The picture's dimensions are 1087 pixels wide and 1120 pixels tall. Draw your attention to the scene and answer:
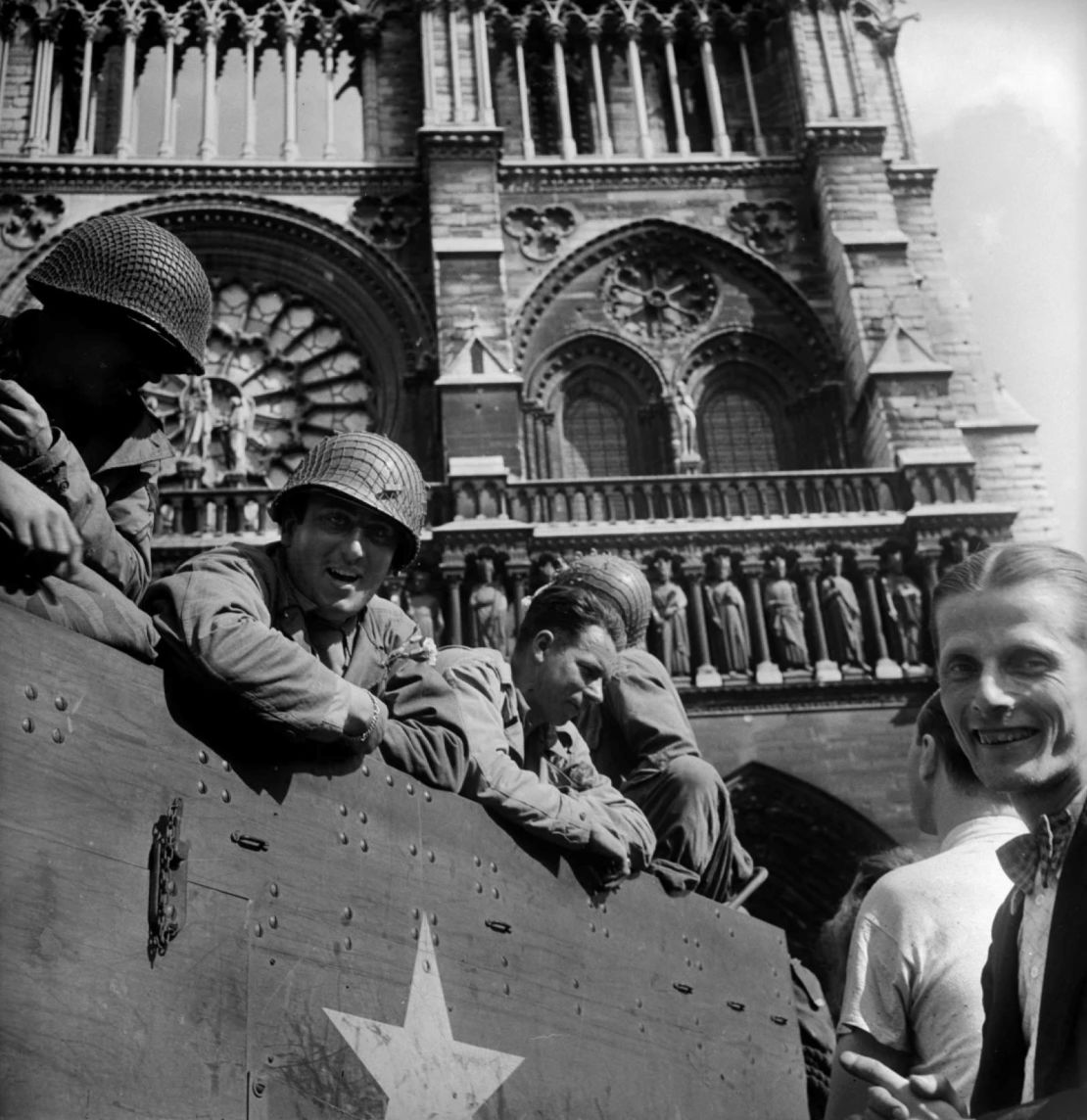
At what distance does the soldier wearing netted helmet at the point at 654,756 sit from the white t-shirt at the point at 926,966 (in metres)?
1.55

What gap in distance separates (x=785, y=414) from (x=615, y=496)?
2886mm

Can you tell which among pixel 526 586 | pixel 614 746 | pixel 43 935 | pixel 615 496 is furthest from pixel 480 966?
pixel 615 496

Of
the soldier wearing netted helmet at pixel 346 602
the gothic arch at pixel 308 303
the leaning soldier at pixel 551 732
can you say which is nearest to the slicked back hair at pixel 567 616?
the leaning soldier at pixel 551 732

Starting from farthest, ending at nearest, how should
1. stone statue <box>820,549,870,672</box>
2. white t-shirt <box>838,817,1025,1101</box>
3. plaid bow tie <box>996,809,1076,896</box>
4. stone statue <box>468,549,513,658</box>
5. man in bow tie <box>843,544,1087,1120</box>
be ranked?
stone statue <box>820,549,870,672</box> < stone statue <box>468,549,513,658</box> < white t-shirt <box>838,817,1025,1101</box> < plaid bow tie <box>996,809,1076,896</box> < man in bow tie <box>843,544,1087,1120</box>

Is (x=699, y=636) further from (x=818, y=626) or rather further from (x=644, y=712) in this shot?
(x=644, y=712)

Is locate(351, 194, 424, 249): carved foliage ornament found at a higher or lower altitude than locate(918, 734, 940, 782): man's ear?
higher

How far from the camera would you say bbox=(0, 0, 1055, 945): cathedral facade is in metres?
14.6

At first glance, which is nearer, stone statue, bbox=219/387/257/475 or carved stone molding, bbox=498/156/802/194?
stone statue, bbox=219/387/257/475

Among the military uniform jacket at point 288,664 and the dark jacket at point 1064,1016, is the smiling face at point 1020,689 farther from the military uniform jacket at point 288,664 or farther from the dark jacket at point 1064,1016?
the military uniform jacket at point 288,664

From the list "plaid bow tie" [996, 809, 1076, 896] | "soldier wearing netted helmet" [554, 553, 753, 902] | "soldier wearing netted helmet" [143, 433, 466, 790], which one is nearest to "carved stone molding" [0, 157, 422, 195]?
"soldier wearing netted helmet" [554, 553, 753, 902]

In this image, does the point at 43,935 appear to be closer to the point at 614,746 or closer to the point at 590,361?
the point at 614,746

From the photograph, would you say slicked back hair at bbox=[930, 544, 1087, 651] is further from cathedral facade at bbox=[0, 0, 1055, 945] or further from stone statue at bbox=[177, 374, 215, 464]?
stone statue at bbox=[177, 374, 215, 464]

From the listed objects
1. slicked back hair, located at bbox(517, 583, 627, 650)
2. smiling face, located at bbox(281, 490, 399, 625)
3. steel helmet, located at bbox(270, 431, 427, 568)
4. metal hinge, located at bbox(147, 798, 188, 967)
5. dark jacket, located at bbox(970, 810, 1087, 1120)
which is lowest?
dark jacket, located at bbox(970, 810, 1087, 1120)

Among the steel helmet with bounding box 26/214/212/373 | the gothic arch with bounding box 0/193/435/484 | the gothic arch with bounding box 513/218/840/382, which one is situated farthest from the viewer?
the gothic arch with bounding box 513/218/840/382
